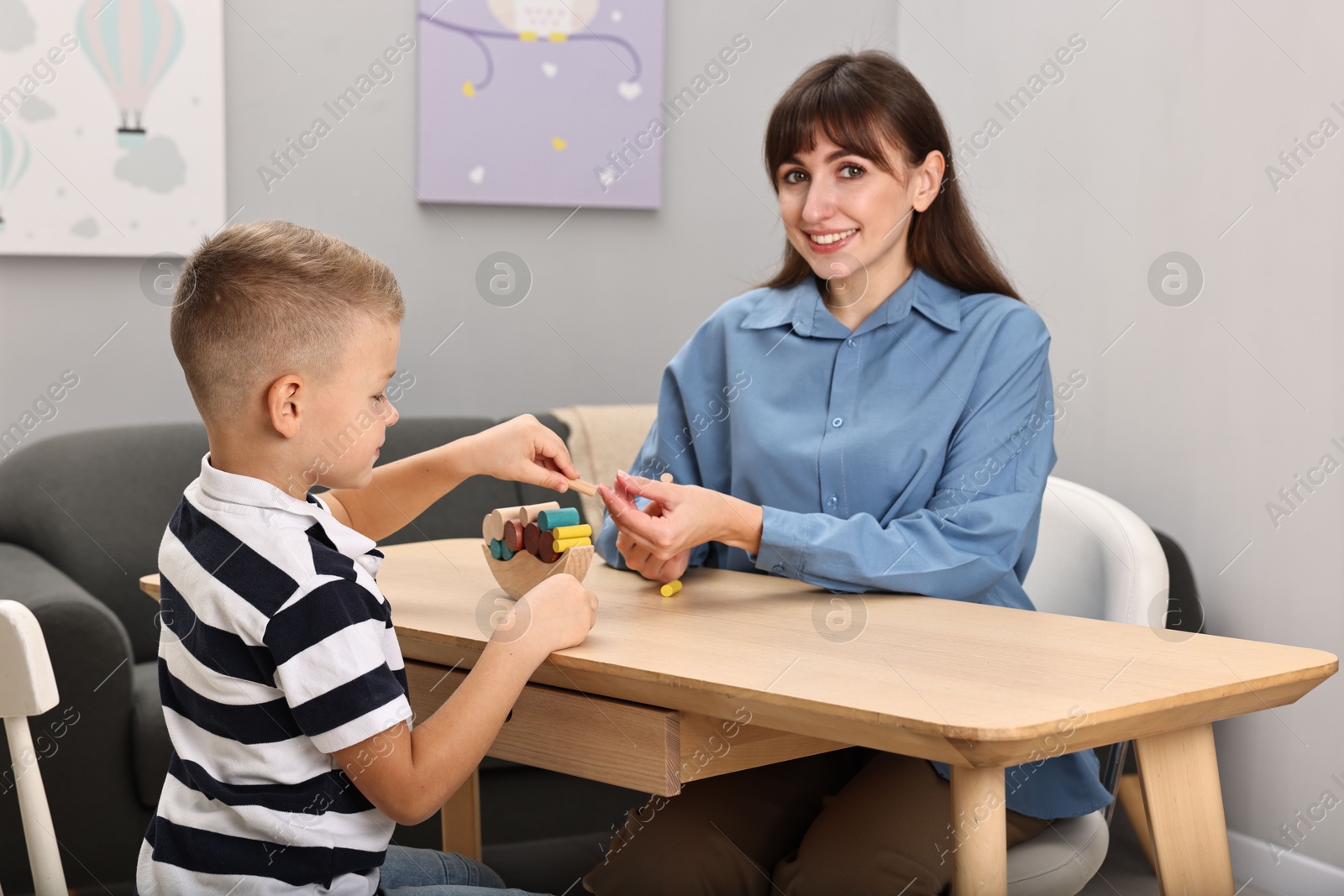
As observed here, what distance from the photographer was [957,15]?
3.10m

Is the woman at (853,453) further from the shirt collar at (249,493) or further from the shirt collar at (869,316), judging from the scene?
the shirt collar at (249,493)

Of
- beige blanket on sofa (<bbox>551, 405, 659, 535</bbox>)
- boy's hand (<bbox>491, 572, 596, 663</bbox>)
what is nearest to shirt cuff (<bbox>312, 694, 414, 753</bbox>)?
boy's hand (<bbox>491, 572, 596, 663</bbox>)

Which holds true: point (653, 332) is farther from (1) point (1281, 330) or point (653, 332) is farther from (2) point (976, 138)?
(1) point (1281, 330)

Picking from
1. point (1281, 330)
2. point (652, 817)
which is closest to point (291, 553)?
point (652, 817)

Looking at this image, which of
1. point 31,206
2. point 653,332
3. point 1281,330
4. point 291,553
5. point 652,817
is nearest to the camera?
point 291,553

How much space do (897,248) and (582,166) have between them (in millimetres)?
1616

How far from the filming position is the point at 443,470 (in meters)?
1.42

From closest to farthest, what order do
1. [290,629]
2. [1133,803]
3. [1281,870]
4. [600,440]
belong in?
[290,629], [1281,870], [1133,803], [600,440]

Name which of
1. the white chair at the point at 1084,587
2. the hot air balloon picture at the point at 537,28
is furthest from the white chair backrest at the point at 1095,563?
the hot air balloon picture at the point at 537,28

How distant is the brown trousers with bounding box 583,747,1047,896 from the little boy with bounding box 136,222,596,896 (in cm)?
37

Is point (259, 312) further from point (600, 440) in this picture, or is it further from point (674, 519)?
point (600, 440)

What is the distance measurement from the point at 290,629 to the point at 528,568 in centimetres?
43

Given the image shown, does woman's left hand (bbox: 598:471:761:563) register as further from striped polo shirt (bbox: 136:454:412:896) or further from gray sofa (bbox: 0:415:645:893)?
gray sofa (bbox: 0:415:645:893)

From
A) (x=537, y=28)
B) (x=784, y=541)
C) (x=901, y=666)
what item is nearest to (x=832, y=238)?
(x=784, y=541)
